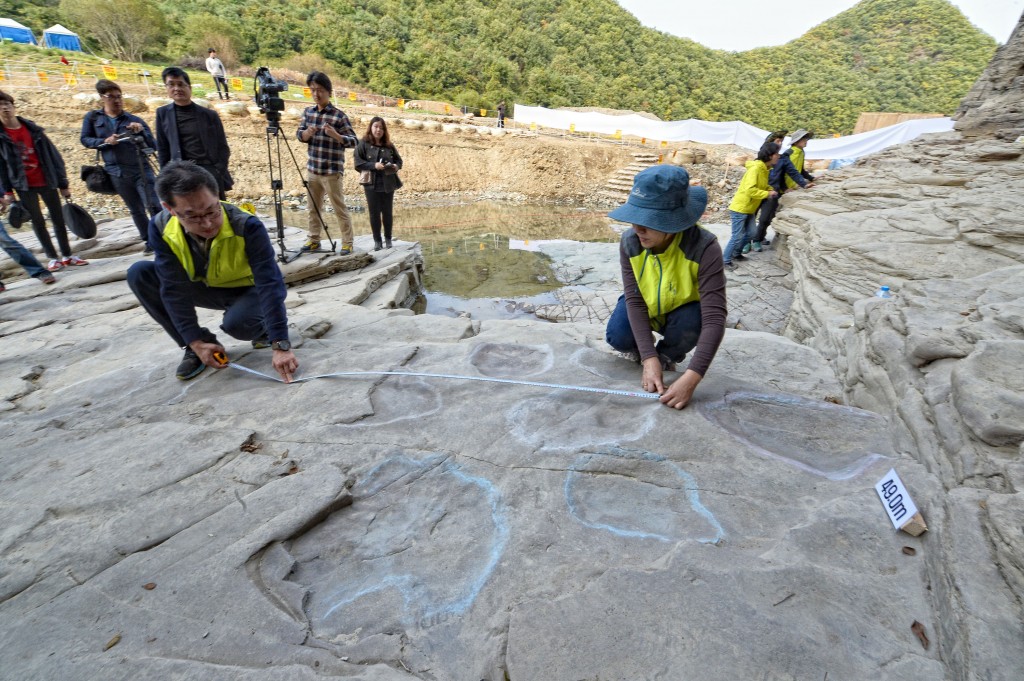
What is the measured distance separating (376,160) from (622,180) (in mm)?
15094

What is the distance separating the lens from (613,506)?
175 cm

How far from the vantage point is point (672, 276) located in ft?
7.69

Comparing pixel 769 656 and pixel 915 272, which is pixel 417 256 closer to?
pixel 915 272

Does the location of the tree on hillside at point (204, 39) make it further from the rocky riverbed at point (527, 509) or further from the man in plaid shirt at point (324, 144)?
the rocky riverbed at point (527, 509)

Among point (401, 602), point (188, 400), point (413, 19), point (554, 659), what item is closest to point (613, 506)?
point (554, 659)

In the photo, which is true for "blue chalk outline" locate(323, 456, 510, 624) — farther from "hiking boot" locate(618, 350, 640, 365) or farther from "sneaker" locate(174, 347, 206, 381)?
"sneaker" locate(174, 347, 206, 381)

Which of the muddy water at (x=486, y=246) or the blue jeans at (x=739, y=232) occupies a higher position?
the blue jeans at (x=739, y=232)

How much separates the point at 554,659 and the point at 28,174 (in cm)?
647

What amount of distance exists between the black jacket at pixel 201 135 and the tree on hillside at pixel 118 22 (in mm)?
36049

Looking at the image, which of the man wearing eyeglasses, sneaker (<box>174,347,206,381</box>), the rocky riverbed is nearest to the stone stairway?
the rocky riverbed

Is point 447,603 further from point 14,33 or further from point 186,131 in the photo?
point 14,33

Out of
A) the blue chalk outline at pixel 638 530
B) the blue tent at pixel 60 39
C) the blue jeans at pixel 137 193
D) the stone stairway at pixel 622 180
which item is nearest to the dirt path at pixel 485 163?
the stone stairway at pixel 622 180

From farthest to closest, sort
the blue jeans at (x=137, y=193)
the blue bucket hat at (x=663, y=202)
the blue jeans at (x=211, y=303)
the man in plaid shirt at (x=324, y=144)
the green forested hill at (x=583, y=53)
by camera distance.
A: the green forested hill at (x=583, y=53) → the blue jeans at (x=137, y=193) → the man in plaid shirt at (x=324, y=144) → the blue jeans at (x=211, y=303) → the blue bucket hat at (x=663, y=202)

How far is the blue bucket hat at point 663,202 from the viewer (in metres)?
2.00
